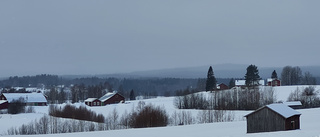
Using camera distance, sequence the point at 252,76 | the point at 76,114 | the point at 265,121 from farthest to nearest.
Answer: the point at 252,76 < the point at 76,114 < the point at 265,121

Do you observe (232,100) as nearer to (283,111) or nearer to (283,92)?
(283,92)

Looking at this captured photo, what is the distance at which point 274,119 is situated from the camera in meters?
24.9

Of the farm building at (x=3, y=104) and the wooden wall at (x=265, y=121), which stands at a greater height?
the wooden wall at (x=265, y=121)

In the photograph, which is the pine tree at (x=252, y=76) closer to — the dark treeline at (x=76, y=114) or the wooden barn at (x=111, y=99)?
the wooden barn at (x=111, y=99)

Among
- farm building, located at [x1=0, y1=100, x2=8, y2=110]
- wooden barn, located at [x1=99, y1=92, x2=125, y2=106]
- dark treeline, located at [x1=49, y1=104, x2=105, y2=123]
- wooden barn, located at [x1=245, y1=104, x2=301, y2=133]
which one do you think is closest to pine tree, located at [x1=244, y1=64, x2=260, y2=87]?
wooden barn, located at [x1=99, y1=92, x2=125, y2=106]

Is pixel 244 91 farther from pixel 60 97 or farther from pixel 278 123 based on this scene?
pixel 60 97

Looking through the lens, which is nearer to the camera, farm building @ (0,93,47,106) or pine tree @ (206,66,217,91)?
farm building @ (0,93,47,106)

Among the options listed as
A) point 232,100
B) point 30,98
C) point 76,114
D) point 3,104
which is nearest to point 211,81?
point 232,100

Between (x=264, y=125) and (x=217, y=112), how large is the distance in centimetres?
1930

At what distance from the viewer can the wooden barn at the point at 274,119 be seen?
2450 cm

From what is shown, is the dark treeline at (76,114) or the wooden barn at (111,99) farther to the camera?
the wooden barn at (111,99)

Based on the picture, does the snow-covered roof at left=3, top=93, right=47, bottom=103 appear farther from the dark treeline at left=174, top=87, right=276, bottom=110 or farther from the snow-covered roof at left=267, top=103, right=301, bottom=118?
the snow-covered roof at left=267, top=103, right=301, bottom=118

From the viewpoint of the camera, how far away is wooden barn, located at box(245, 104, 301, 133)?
2450cm

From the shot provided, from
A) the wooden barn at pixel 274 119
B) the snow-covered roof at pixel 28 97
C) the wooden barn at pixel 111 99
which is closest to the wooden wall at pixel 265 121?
the wooden barn at pixel 274 119
